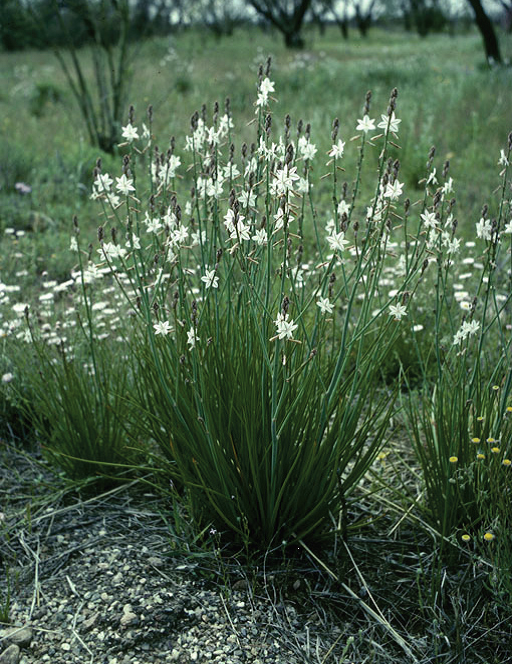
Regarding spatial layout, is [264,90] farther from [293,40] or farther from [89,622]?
[293,40]

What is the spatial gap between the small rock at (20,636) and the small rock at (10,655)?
0.10ft

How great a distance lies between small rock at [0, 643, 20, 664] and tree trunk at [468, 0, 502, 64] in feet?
40.4

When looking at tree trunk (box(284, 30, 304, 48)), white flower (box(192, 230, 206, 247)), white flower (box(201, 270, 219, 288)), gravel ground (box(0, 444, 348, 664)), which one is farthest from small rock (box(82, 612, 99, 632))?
tree trunk (box(284, 30, 304, 48))

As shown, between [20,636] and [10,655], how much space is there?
0.07 meters

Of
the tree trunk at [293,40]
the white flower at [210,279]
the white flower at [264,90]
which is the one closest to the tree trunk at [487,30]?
the tree trunk at [293,40]

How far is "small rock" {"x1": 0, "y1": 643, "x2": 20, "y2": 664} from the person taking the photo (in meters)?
1.80

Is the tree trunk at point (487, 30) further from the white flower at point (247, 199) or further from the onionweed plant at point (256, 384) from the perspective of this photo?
the white flower at point (247, 199)

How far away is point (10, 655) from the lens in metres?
1.81

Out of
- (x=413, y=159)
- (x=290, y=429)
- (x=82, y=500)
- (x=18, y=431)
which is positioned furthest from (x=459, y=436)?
(x=413, y=159)

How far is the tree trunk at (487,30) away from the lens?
11539 mm

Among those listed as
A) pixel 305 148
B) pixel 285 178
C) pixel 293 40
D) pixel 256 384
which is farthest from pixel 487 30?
pixel 285 178

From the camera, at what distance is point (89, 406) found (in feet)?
8.36

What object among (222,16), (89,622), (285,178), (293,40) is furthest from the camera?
(222,16)

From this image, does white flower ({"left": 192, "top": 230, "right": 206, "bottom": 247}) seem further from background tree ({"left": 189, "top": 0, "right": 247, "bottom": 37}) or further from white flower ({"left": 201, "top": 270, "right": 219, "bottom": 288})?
background tree ({"left": 189, "top": 0, "right": 247, "bottom": 37})
